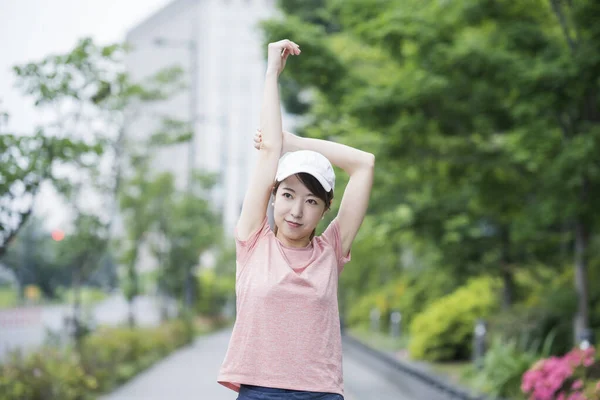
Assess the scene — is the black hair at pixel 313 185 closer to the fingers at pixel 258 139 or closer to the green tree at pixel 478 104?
the fingers at pixel 258 139

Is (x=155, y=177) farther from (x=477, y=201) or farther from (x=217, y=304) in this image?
(x=217, y=304)

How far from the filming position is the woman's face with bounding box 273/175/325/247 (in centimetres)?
285

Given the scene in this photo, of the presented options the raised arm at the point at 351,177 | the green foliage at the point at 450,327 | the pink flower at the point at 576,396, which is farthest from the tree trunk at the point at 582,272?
the raised arm at the point at 351,177

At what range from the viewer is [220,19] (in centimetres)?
8450

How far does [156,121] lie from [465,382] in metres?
8.15

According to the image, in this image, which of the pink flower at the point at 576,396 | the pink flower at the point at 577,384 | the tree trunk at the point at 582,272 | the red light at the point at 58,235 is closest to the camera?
the pink flower at the point at 576,396

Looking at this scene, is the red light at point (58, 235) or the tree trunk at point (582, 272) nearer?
the tree trunk at point (582, 272)

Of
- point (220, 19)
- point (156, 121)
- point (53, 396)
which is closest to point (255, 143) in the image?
point (53, 396)

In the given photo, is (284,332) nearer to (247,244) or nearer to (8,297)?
(247,244)

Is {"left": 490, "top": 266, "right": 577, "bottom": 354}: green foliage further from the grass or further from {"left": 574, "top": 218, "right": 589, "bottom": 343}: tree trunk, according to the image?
the grass

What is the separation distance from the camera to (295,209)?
2836 mm

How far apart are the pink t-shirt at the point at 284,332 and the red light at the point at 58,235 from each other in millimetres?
11160

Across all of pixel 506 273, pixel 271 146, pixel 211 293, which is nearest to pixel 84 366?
pixel 506 273

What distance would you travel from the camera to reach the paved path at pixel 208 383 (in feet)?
41.7
